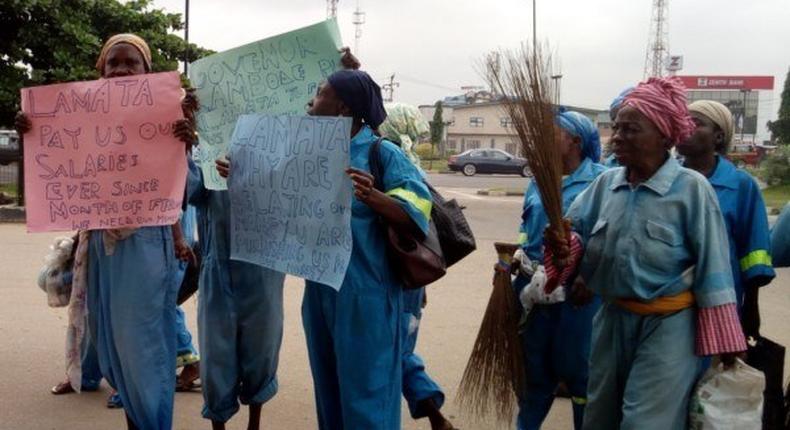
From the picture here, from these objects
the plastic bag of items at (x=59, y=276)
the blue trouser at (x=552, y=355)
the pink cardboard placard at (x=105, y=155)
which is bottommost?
the blue trouser at (x=552, y=355)

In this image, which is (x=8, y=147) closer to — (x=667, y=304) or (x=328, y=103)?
(x=328, y=103)

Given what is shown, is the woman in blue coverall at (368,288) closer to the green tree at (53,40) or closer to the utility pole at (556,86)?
the utility pole at (556,86)

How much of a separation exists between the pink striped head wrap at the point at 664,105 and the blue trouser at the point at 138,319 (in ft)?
6.60

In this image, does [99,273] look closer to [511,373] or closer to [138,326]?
[138,326]

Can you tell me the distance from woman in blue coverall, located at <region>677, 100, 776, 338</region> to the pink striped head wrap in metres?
0.58

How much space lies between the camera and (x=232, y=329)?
3602 millimetres

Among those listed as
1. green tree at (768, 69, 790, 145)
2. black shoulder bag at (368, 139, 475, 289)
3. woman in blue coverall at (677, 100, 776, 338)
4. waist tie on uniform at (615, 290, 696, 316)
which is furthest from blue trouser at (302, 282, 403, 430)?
green tree at (768, 69, 790, 145)

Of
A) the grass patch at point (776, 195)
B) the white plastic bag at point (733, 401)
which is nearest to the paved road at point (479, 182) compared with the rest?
the grass patch at point (776, 195)

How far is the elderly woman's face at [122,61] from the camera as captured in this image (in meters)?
3.38

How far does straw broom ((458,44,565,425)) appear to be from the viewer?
9.46 feet

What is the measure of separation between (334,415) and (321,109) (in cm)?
115

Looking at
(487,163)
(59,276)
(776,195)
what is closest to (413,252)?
(59,276)

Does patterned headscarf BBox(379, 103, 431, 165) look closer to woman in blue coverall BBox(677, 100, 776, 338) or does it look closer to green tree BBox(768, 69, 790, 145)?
woman in blue coverall BBox(677, 100, 776, 338)

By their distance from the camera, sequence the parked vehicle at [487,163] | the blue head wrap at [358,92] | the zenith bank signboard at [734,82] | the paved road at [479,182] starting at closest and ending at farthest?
the blue head wrap at [358,92], the paved road at [479,182], the parked vehicle at [487,163], the zenith bank signboard at [734,82]
